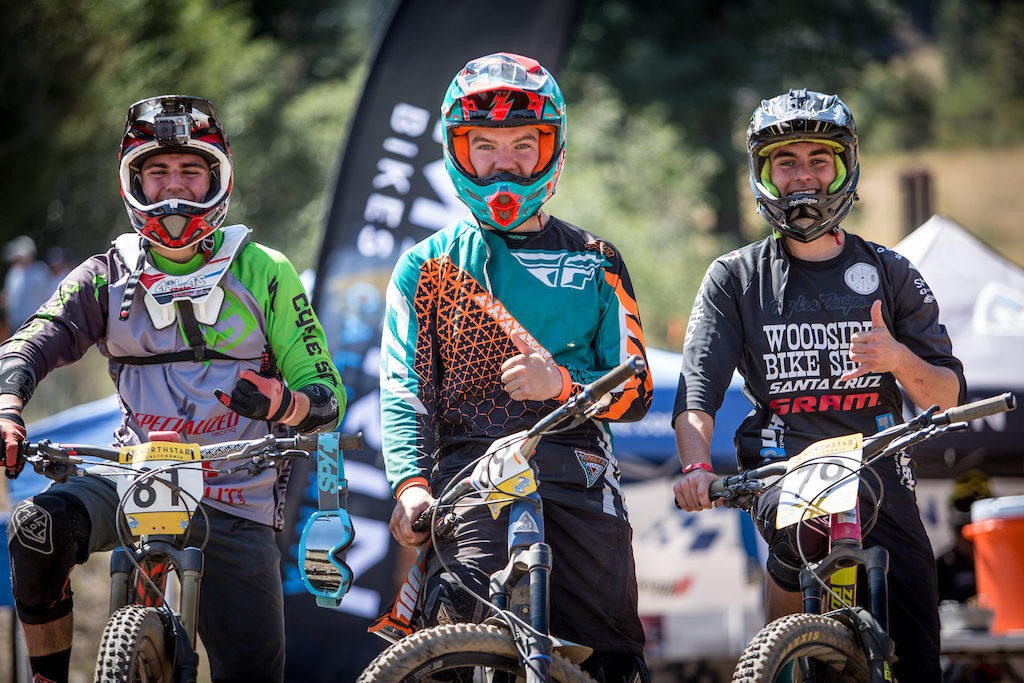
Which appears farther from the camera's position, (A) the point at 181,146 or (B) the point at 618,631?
(A) the point at 181,146

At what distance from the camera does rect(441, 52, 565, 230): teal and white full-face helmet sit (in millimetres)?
3783

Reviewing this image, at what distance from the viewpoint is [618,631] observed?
353cm

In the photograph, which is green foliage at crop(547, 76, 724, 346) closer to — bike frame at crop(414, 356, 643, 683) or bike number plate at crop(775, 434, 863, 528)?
bike number plate at crop(775, 434, 863, 528)

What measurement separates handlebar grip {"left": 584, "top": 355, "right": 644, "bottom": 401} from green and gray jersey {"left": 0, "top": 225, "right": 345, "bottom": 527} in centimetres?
137

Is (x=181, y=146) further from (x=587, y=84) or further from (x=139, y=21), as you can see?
(x=587, y=84)

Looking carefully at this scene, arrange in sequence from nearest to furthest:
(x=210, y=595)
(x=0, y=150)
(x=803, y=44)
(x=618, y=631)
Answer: (x=618, y=631) < (x=210, y=595) < (x=0, y=150) < (x=803, y=44)

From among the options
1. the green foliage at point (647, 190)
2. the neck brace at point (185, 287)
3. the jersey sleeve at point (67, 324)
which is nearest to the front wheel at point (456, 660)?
the neck brace at point (185, 287)

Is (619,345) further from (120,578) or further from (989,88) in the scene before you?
(989,88)

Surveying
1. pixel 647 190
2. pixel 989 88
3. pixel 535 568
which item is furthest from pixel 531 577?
pixel 989 88

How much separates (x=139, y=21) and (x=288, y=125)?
222 inches

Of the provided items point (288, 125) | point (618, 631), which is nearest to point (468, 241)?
point (618, 631)

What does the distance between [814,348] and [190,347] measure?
219 cm

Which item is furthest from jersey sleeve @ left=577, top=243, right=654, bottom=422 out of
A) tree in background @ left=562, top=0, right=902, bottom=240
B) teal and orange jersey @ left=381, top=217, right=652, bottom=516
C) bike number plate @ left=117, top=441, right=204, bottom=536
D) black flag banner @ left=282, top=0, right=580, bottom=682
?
tree in background @ left=562, top=0, right=902, bottom=240

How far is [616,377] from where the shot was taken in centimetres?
297
